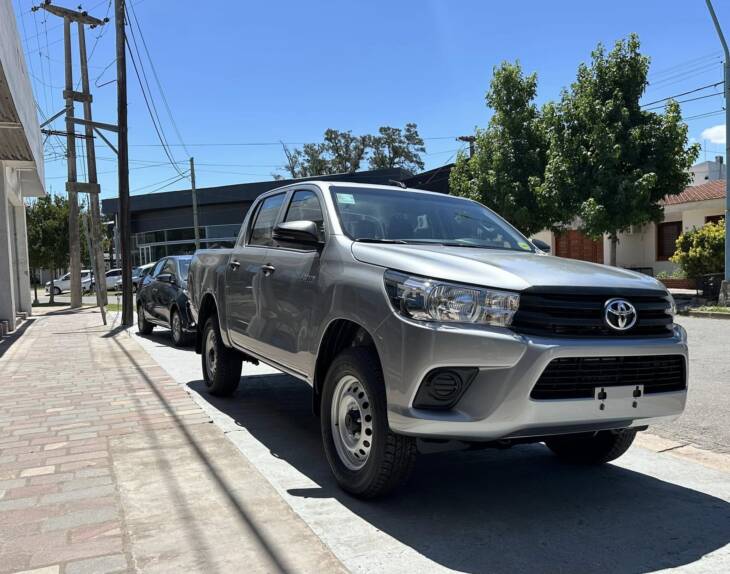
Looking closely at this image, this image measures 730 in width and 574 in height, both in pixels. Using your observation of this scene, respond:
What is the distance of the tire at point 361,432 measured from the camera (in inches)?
135

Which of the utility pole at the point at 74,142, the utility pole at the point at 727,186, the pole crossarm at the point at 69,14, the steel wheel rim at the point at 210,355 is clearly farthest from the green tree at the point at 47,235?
the utility pole at the point at 727,186

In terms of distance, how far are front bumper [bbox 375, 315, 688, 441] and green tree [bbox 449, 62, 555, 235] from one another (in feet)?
62.8

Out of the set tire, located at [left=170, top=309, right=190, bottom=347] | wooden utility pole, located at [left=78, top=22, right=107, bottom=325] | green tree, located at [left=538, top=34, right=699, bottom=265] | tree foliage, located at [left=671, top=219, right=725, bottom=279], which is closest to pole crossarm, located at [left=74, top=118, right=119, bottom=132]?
wooden utility pole, located at [left=78, top=22, right=107, bottom=325]

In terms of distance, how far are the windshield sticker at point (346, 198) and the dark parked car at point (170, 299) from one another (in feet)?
19.8

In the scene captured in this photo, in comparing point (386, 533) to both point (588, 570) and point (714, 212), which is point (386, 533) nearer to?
point (588, 570)

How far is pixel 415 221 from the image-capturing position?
4754mm

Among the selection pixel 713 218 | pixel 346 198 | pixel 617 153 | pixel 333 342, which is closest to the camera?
pixel 333 342

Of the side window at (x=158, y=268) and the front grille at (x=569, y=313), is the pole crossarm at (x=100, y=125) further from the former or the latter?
the front grille at (x=569, y=313)

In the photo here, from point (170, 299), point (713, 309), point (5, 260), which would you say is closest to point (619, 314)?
point (170, 299)

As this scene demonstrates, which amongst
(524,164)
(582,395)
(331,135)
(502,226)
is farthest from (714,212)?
(331,135)

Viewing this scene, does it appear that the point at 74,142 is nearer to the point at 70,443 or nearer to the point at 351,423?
the point at 70,443

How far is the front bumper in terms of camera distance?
308 cm

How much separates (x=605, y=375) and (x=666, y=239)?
25863 millimetres

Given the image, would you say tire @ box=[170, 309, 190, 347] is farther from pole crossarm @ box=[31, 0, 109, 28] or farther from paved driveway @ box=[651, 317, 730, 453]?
pole crossarm @ box=[31, 0, 109, 28]
